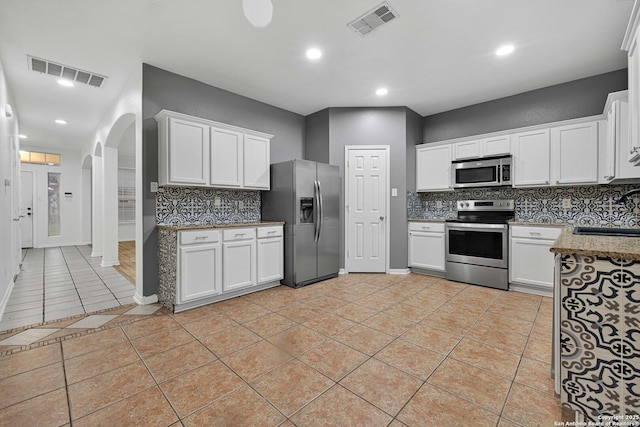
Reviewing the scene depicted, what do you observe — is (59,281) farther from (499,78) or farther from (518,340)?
(499,78)

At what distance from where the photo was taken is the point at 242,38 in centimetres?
275

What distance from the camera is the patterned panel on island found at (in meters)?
1.31

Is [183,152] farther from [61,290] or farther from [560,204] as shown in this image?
[560,204]

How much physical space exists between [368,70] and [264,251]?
2.58 metres

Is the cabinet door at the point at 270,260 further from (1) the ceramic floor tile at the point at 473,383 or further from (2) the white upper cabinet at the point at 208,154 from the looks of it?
(1) the ceramic floor tile at the point at 473,383

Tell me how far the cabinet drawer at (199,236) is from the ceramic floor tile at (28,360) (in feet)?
4.04

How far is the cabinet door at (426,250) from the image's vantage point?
4.27m

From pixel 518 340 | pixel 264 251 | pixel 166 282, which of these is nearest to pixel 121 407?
pixel 166 282

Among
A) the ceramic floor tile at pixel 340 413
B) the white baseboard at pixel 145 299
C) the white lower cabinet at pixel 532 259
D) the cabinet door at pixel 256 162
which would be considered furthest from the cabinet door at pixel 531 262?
the white baseboard at pixel 145 299

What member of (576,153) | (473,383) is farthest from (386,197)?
(473,383)

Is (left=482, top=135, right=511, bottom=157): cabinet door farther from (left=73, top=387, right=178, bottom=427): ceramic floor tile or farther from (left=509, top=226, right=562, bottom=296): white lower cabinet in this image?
(left=73, top=387, right=178, bottom=427): ceramic floor tile

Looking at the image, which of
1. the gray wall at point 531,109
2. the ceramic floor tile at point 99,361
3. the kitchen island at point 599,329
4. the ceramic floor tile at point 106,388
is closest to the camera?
the kitchen island at point 599,329

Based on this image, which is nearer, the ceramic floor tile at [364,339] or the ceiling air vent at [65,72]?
the ceramic floor tile at [364,339]

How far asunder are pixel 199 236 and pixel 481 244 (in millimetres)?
3623
